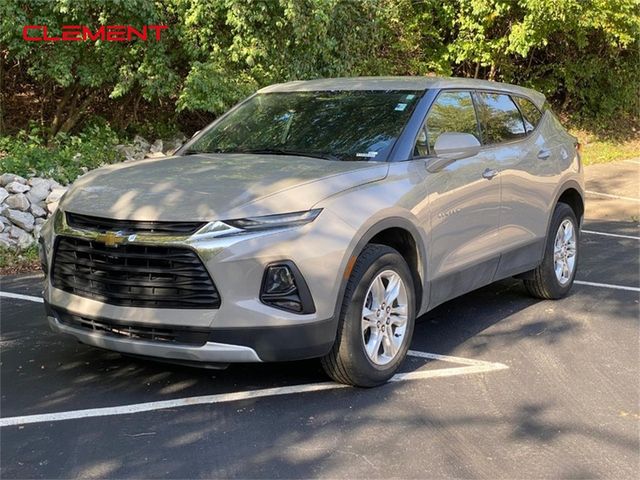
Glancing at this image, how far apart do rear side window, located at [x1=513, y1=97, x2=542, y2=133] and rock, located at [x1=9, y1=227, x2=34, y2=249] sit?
5073 millimetres

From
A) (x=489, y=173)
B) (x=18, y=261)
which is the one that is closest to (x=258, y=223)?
(x=489, y=173)

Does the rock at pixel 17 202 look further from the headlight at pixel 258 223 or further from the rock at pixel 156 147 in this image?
the headlight at pixel 258 223

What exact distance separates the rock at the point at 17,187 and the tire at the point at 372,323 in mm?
5440

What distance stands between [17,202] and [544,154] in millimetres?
5462

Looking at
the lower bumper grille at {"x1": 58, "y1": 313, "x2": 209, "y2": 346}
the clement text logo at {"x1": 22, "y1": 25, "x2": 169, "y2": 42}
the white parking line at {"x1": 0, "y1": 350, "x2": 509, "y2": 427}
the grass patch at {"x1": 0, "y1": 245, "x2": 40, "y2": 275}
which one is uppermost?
the clement text logo at {"x1": 22, "y1": 25, "x2": 169, "y2": 42}

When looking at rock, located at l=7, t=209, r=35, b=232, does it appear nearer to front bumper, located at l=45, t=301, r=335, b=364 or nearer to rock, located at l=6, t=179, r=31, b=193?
rock, located at l=6, t=179, r=31, b=193

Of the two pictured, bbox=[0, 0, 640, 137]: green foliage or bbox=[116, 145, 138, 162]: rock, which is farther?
bbox=[116, 145, 138, 162]: rock

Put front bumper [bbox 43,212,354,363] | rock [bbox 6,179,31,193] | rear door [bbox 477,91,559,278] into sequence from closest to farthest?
front bumper [bbox 43,212,354,363]
rear door [bbox 477,91,559,278]
rock [bbox 6,179,31,193]

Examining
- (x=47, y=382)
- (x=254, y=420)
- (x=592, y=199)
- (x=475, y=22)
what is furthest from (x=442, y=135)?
(x=475, y=22)

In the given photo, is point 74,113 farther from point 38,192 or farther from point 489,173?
point 489,173

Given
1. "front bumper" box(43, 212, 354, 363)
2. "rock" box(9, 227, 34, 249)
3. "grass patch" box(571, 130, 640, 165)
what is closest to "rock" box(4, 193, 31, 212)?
"rock" box(9, 227, 34, 249)

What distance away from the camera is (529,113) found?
6574 mm

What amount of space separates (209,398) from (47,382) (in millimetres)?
1036

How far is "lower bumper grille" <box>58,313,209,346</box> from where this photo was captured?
13.1 feet
